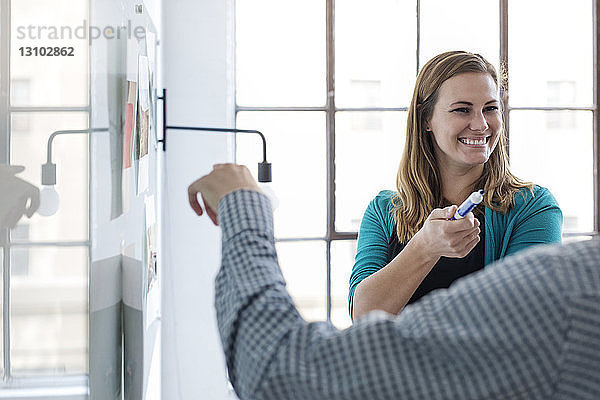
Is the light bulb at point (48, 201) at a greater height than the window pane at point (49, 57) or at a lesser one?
lesser

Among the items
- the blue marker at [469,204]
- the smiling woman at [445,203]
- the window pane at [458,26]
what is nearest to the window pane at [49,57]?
the blue marker at [469,204]

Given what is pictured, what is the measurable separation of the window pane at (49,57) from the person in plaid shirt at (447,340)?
25cm

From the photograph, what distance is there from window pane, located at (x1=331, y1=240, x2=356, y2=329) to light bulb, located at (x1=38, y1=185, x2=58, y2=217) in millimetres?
2187

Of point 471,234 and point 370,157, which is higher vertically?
point 370,157

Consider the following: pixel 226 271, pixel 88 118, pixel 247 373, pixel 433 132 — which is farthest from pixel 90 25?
pixel 433 132

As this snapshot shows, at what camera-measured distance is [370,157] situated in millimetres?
2830

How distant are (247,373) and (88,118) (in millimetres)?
344

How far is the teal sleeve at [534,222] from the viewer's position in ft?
4.73

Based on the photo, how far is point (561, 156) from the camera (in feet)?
9.64

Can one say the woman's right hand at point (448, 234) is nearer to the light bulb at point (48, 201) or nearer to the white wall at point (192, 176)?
the light bulb at point (48, 201)

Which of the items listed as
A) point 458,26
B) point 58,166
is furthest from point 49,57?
point 458,26

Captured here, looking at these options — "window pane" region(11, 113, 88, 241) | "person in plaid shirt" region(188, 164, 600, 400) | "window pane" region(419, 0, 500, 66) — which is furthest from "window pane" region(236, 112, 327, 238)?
"person in plaid shirt" region(188, 164, 600, 400)

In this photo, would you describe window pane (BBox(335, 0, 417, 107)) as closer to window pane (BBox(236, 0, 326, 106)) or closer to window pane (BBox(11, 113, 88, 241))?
window pane (BBox(236, 0, 326, 106))

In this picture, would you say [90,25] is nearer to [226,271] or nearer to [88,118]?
[88,118]
